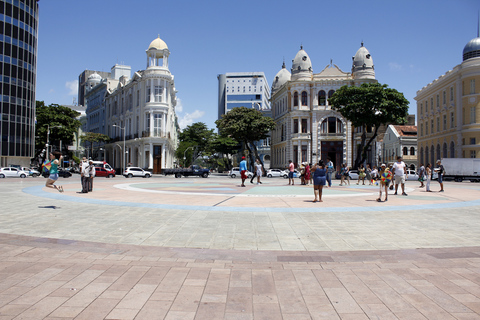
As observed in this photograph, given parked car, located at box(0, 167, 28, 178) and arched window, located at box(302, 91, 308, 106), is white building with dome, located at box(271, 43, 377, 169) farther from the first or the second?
parked car, located at box(0, 167, 28, 178)

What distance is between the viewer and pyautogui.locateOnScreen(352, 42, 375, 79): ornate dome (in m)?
61.1

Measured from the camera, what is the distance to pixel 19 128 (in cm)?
5381

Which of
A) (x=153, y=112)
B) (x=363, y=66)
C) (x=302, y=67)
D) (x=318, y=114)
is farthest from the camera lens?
(x=302, y=67)

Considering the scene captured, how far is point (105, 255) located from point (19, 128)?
57.2 metres

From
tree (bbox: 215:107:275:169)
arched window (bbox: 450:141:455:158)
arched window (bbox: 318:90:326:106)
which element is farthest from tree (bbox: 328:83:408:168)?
tree (bbox: 215:107:275:169)

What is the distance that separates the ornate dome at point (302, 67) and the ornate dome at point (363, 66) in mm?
7731

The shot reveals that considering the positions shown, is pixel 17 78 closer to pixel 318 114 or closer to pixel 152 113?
pixel 152 113

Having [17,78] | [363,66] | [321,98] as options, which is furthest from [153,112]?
[363,66]

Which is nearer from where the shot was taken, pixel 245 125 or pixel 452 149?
pixel 452 149

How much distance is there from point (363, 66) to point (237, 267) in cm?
6250

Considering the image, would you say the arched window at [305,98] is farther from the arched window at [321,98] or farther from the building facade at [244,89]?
the building facade at [244,89]

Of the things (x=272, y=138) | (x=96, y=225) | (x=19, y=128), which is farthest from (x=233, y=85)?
(x=96, y=225)

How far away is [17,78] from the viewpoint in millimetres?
53062

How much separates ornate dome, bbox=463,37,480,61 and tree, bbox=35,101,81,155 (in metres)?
67.5
